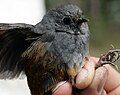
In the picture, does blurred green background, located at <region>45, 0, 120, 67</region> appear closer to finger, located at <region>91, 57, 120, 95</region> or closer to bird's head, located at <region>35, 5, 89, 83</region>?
finger, located at <region>91, 57, 120, 95</region>

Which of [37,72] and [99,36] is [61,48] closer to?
[37,72]

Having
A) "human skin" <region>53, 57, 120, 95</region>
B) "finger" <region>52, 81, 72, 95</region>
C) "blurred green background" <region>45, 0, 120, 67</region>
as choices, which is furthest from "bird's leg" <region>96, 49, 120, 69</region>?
"blurred green background" <region>45, 0, 120, 67</region>

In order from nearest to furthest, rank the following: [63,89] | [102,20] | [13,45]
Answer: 1. [63,89]
2. [13,45]
3. [102,20]

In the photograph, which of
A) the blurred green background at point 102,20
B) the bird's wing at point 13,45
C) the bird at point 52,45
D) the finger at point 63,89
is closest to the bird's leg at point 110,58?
the bird at point 52,45

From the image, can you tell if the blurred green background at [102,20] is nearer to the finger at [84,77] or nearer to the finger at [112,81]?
the finger at [112,81]

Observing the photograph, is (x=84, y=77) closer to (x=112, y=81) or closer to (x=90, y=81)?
(x=90, y=81)

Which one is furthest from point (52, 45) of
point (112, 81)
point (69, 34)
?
point (112, 81)
